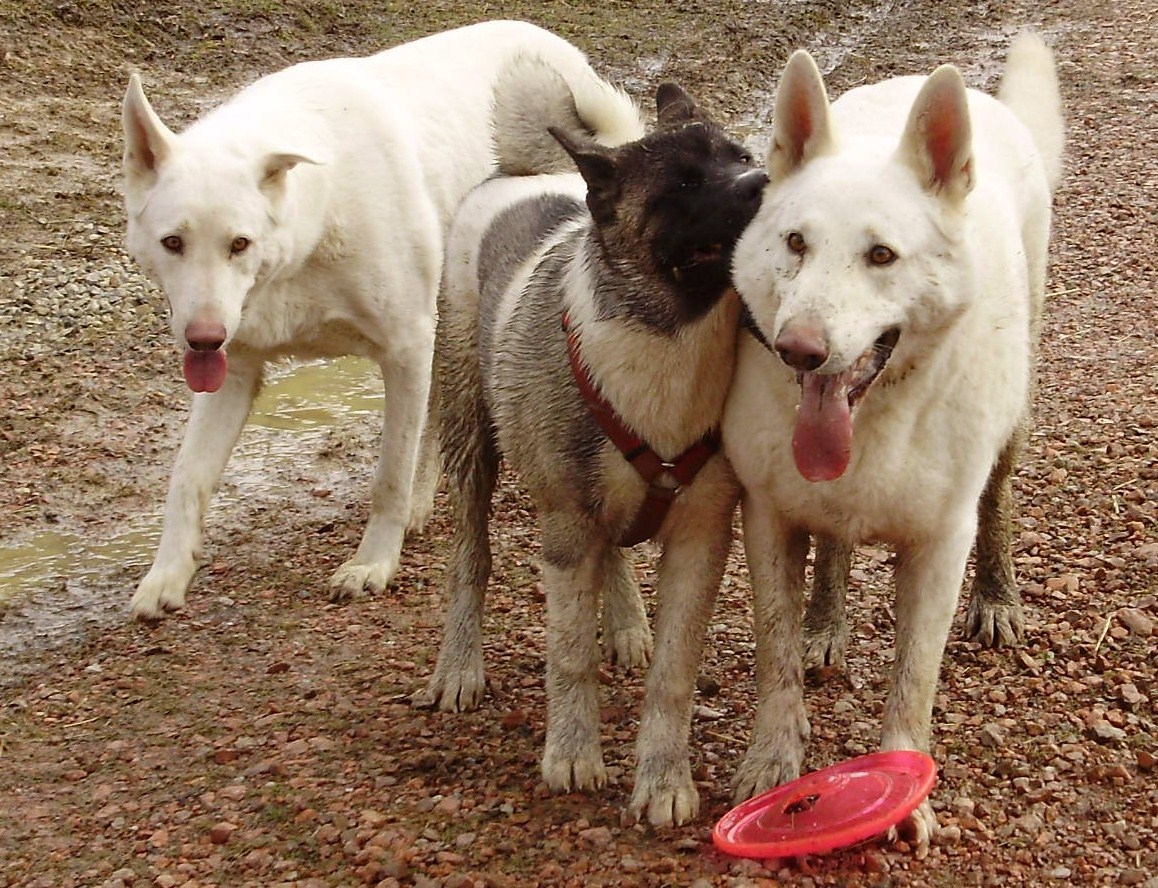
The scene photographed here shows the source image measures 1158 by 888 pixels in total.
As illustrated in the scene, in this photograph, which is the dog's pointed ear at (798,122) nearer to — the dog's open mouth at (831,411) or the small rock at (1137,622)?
the dog's open mouth at (831,411)

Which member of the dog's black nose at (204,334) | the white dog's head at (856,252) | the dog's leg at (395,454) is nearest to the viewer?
the white dog's head at (856,252)

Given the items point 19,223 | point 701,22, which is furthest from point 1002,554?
point 701,22

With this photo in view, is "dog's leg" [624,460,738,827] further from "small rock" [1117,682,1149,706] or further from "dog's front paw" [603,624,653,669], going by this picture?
"small rock" [1117,682,1149,706]

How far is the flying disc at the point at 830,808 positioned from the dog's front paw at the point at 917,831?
70 mm

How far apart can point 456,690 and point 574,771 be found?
70 cm

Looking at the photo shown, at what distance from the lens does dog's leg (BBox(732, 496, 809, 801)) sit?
13.2ft

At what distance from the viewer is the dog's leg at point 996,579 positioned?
4949 millimetres

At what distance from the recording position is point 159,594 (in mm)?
5426

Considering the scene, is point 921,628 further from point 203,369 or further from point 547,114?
point 203,369

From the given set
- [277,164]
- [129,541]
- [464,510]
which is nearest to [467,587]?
[464,510]

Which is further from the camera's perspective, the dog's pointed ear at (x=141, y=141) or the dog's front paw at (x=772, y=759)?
Result: the dog's pointed ear at (x=141, y=141)

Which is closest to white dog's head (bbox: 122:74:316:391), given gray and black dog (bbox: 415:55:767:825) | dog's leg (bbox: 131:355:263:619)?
dog's leg (bbox: 131:355:263:619)

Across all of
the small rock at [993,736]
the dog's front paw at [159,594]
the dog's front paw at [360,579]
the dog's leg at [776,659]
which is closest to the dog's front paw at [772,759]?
the dog's leg at [776,659]

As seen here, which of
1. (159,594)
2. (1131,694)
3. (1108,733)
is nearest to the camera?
(1108,733)
